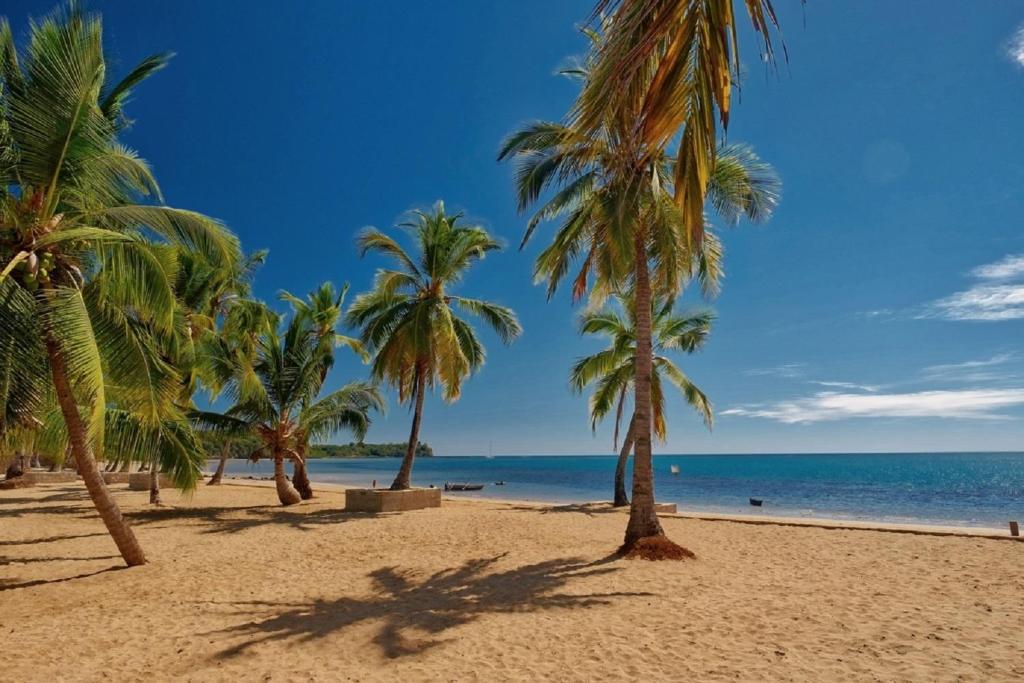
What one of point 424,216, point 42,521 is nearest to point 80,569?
point 42,521

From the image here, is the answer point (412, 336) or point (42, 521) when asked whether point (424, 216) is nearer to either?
point (412, 336)

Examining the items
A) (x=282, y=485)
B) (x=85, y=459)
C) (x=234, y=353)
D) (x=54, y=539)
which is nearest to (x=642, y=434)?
(x=85, y=459)

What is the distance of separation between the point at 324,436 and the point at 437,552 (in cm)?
989

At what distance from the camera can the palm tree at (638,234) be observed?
9.79 meters

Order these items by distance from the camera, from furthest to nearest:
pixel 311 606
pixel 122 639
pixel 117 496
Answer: pixel 117 496 → pixel 311 606 → pixel 122 639

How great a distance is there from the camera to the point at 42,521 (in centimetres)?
1398

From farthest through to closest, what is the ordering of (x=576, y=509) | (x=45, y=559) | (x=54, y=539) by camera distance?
(x=576, y=509) < (x=54, y=539) < (x=45, y=559)

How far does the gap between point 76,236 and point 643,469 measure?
917 centimetres

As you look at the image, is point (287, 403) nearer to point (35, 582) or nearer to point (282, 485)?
point (282, 485)

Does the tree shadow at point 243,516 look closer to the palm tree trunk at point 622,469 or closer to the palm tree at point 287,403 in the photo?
the palm tree at point 287,403

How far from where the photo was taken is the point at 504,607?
692cm

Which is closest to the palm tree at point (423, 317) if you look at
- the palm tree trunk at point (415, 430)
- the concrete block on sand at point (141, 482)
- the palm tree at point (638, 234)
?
the palm tree trunk at point (415, 430)

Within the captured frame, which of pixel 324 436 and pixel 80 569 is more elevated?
pixel 324 436

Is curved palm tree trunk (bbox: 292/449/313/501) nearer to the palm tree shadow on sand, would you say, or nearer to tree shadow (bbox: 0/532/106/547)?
tree shadow (bbox: 0/532/106/547)
